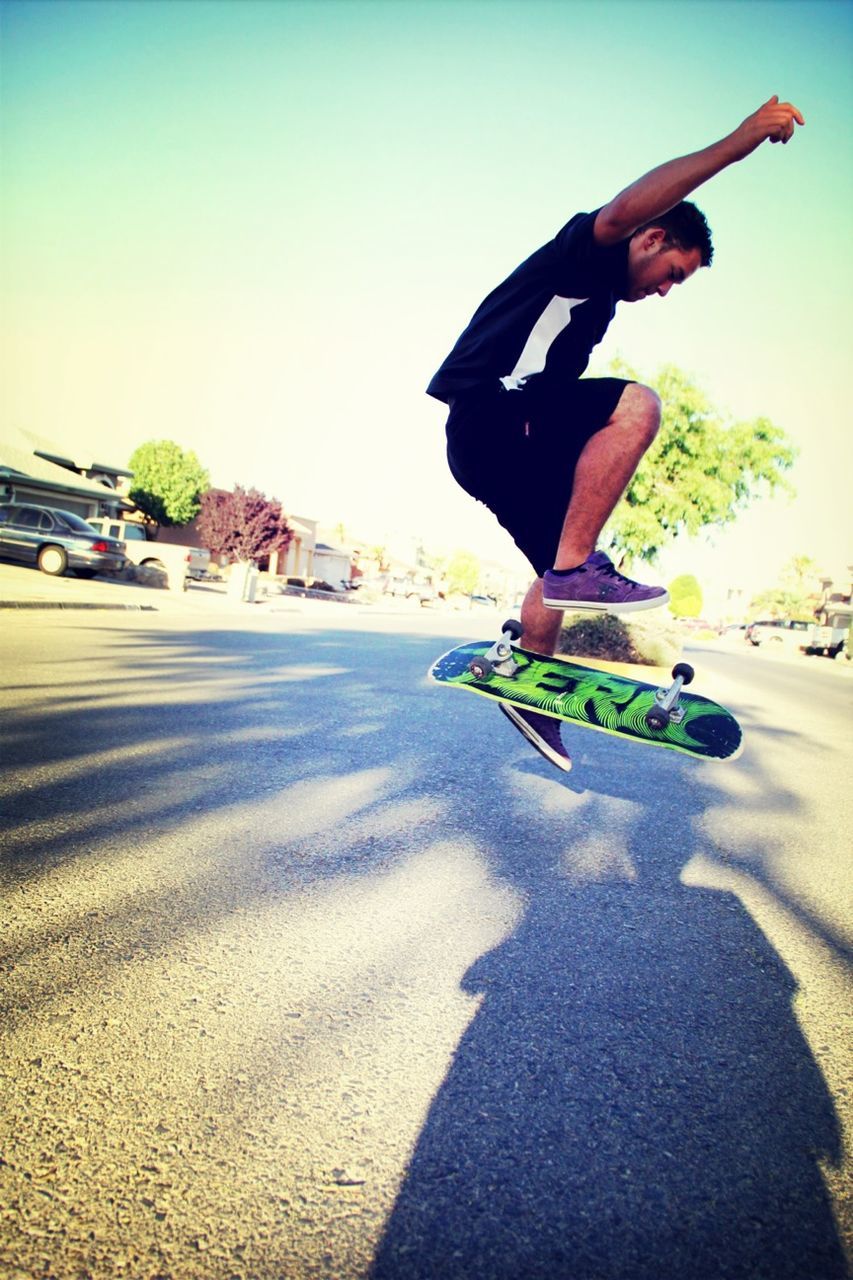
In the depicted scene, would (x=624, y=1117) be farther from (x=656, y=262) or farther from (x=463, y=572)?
(x=463, y=572)

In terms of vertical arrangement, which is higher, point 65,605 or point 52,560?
point 52,560

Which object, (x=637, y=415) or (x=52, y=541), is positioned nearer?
(x=637, y=415)

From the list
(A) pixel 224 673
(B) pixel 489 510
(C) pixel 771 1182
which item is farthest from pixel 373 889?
(A) pixel 224 673

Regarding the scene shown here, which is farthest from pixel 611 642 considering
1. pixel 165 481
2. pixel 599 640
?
pixel 165 481

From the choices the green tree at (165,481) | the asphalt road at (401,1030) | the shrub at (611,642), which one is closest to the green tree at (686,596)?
the green tree at (165,481)

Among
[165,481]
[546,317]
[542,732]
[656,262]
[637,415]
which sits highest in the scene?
[165,481]

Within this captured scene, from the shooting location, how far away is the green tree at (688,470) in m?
18.0

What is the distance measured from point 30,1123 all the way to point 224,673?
21.3ft

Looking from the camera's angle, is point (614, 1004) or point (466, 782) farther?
point (466, 782)

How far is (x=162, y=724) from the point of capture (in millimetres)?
5090

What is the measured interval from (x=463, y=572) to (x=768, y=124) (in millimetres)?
104241

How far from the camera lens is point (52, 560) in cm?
1758

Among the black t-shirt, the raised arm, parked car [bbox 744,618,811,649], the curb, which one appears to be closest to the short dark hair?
the black t-shirt

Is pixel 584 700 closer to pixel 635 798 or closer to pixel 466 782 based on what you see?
pixel 466 782
